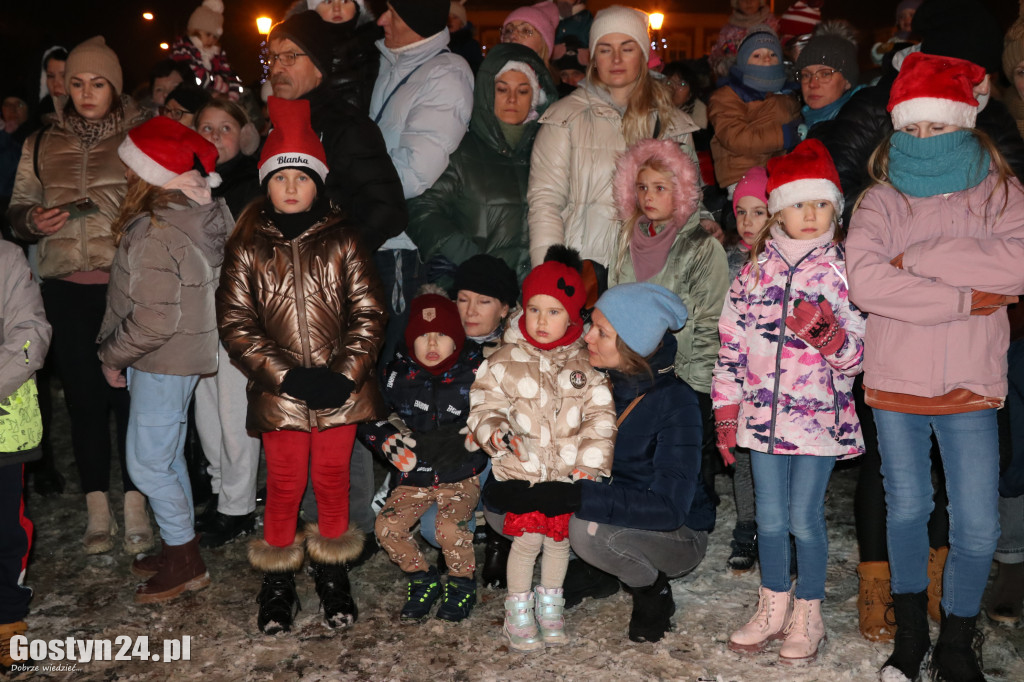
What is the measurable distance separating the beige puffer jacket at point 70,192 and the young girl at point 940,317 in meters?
3.75

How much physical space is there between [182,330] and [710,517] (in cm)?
266

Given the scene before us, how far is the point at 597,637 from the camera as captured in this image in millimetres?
3963

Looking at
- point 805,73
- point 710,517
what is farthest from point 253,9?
point 710,517

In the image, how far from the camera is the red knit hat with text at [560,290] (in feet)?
12.9

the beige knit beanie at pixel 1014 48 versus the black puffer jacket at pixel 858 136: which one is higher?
the beige knit beanie at pixel 1014 48

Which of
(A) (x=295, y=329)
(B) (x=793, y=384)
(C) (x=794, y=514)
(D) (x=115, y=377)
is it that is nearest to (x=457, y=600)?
(A) (x=295, y=329)

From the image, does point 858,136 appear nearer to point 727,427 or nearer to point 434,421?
point 727,427

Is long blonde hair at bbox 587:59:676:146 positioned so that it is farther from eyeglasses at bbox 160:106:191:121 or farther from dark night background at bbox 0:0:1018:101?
dark night background at bbox 0:0:1018:101

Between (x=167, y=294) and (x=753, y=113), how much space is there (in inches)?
142

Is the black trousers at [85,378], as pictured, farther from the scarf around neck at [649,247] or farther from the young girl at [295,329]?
the scarf around neck at [649,247]

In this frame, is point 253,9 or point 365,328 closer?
point 365,328

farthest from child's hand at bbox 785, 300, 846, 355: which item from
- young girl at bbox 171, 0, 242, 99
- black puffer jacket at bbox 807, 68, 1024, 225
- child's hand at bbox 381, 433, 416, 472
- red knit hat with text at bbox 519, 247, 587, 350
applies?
young girl at bbox 171, 0, 242, 99

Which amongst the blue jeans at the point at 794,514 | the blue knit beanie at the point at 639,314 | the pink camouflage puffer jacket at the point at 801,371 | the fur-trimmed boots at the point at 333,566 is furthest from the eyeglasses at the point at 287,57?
the blue jeans at the point at 794,514

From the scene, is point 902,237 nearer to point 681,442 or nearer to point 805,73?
point 681,442
